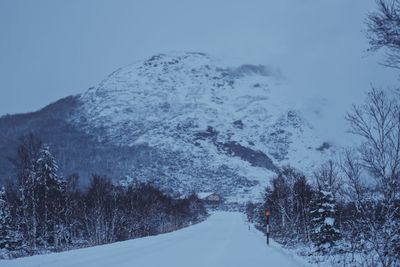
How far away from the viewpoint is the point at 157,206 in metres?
65.4

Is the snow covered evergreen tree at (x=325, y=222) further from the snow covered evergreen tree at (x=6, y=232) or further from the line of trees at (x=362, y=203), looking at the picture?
the snow covered evergreen tree at (x=6, y=232)

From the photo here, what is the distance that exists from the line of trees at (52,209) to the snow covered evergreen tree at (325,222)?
62.1ft

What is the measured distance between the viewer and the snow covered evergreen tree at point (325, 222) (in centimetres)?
2605

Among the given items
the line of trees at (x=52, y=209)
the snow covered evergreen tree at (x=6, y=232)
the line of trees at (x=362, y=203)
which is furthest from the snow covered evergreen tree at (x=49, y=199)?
the line of trees at (x=362, y=203)

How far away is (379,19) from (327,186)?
22646 millimetres

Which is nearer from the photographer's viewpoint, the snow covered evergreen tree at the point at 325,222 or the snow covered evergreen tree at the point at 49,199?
the snow covered evergreen tree at the point at 325,222

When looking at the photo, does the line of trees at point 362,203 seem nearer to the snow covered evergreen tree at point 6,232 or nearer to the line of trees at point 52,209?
the line of trees at point 52,209

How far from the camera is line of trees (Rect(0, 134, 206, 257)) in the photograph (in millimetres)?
31750

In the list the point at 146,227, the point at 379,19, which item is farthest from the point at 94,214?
the point at 379,19

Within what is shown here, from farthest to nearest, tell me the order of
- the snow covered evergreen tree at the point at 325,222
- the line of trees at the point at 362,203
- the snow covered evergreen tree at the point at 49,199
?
the snow covered evergreen tree at the point at 49,199 → the snow covered evergreen tree at the point at 325,222 → the line of trees at the point at 362,203

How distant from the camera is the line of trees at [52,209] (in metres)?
31.8

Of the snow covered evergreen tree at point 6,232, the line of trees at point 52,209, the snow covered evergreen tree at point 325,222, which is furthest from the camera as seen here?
the snow covered evergreen tree at point 6,232

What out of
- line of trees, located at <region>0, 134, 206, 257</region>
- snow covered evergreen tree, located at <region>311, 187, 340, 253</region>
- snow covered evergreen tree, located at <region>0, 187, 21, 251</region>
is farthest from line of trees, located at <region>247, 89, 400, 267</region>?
snow covered evergreen tree, located at <region>0, 187, 21, 251</region>

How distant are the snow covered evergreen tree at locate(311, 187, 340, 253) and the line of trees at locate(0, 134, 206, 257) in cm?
1892
